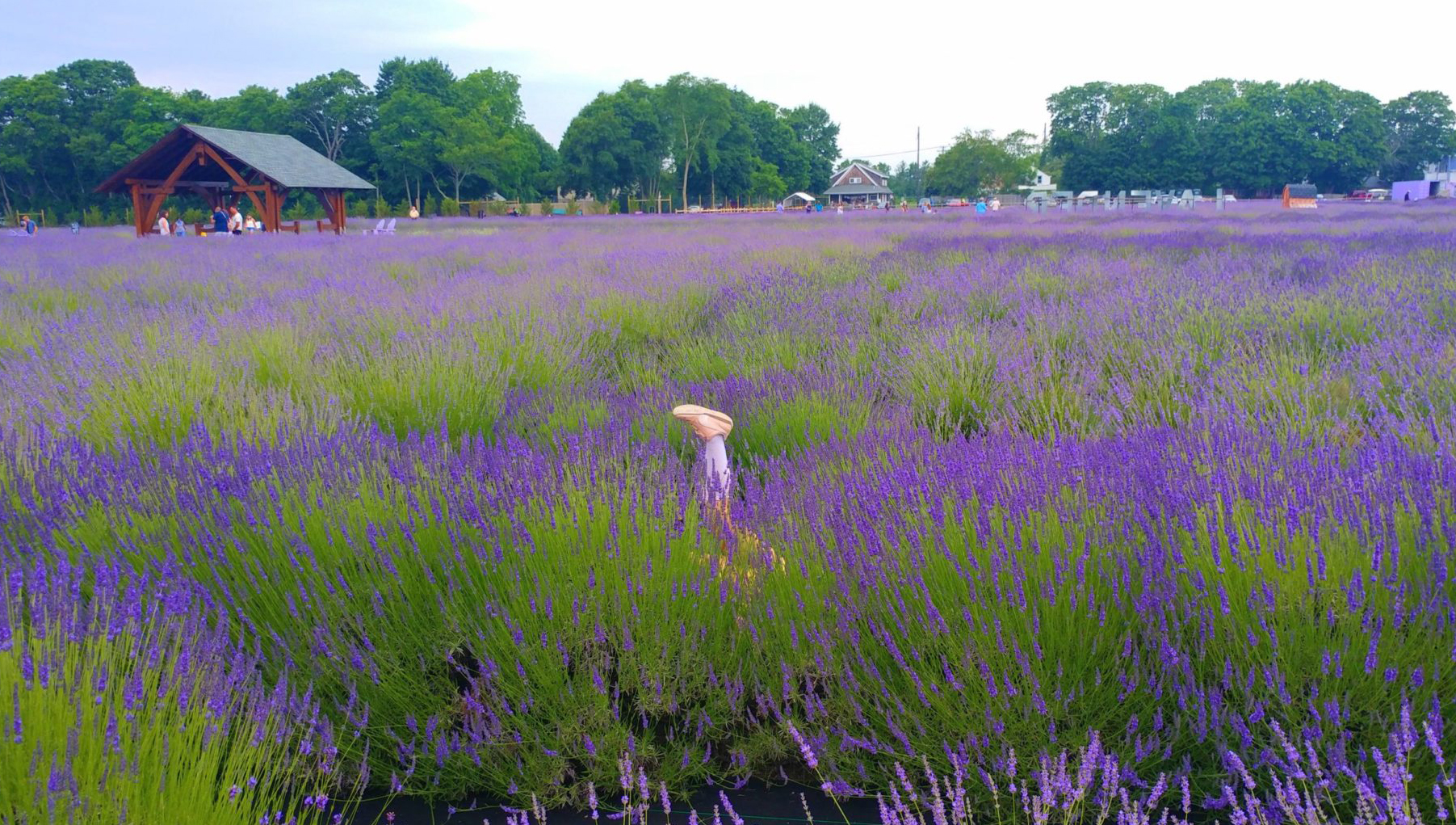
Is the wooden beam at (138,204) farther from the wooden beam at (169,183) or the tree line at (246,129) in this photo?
the tree line at (246,129)

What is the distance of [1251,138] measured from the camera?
206ft

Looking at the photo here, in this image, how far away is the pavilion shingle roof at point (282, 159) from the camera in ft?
67.5

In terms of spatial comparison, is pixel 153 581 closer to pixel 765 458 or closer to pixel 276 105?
pixel 765 458

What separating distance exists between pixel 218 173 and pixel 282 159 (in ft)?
7.06

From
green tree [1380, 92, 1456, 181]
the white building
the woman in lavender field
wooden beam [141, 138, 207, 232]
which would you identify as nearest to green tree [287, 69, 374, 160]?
wooden beam [141, 138, 207, 232]

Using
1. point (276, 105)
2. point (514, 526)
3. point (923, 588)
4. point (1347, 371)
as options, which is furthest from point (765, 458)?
point (276, 105)

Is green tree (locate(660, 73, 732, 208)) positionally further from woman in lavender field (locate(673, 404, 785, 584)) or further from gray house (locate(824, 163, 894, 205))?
woman in lavender field (locate(673, 404, 785, 584))

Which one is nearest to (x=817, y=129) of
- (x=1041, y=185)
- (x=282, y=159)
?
(x=1041, y=185)

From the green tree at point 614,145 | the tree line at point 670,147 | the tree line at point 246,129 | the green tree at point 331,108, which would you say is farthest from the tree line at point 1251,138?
the green tree at point 331,108

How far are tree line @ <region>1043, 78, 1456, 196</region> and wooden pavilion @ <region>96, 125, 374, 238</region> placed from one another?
59691mm

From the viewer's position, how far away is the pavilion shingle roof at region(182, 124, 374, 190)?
20562mm

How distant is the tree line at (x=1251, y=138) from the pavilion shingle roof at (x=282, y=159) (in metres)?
58.5

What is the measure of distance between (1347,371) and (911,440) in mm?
2071

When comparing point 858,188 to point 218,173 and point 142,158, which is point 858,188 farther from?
point 142,158
